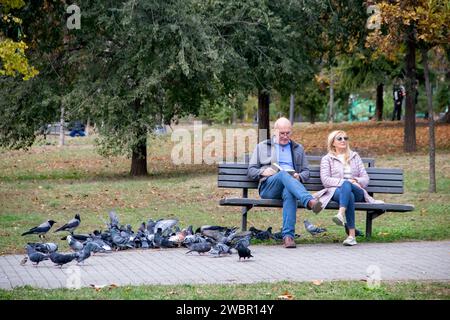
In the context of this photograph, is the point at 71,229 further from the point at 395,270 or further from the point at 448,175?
the point at 448,175

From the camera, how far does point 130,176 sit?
24672 millimetres

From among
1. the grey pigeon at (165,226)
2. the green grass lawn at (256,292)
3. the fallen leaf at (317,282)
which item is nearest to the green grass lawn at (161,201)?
the grey pigeon at (165,226)

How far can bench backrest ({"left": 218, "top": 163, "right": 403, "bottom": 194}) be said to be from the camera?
12.2m

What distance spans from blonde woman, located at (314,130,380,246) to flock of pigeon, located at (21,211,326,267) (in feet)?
1.98

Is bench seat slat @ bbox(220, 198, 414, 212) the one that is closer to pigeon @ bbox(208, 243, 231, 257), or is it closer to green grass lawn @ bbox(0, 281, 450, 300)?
pigeon @ bbox(208, 243, 231, 257)

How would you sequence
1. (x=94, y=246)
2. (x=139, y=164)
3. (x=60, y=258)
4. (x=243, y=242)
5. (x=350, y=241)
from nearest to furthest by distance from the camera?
(x=60, y=258)
(x=243, y=242)
(x=94, y=246)
(x=350, y=241)
(x=139, y=164)

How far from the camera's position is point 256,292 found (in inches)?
323

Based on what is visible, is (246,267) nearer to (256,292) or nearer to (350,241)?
(256,292)

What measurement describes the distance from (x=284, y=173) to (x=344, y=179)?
0.78 metres

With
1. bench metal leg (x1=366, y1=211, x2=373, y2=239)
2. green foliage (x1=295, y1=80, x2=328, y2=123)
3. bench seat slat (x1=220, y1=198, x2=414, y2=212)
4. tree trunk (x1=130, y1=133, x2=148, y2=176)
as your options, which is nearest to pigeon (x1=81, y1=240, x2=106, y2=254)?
bench seat slat (x1=220, y1=198, x2=414, y2=212)

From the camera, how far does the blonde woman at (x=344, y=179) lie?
37.8ft

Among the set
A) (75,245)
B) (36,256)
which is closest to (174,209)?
(75,245)

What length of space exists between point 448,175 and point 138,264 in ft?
41.3
